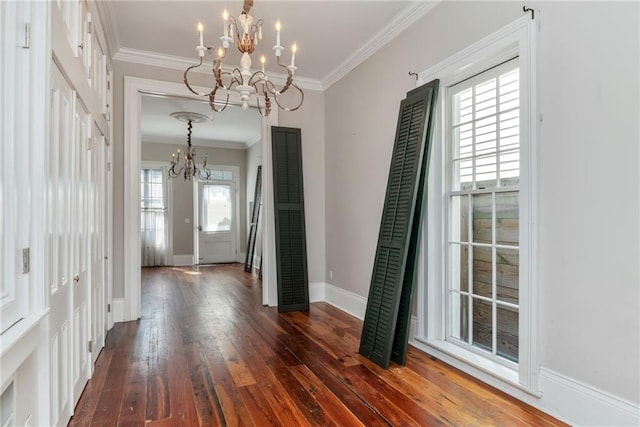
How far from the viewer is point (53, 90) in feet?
5.84

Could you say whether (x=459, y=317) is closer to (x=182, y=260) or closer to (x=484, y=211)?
(x=484, y=211)

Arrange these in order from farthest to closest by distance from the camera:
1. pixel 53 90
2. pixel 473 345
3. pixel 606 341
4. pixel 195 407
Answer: pixel 473 345, pixel 195 407, pixel 606 341, pixel 53 90

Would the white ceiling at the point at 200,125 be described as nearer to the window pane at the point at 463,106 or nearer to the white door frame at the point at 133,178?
the white door frame at the point at 133,178

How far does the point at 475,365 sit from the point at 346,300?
203 cm

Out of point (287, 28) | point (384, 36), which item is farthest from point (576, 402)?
point (287, 28)

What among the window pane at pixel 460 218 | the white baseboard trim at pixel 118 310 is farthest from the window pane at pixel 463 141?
the white baseboard trim at pixel 118 310

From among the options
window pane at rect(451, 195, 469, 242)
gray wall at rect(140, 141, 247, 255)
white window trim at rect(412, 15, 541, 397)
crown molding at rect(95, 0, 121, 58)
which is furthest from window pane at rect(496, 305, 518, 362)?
gray wall at rect(140, 141, 247, 255)

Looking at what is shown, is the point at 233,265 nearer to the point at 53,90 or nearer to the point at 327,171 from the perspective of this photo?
the point at 327,171

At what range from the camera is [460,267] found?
3033 millimetres

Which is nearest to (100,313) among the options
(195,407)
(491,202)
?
(195,407)

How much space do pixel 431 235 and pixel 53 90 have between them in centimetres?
279

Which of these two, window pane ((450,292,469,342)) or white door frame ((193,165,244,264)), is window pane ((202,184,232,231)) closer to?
white door frame ((193,165,244,264))

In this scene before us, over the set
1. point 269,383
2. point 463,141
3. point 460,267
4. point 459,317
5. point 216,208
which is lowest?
point 269,383

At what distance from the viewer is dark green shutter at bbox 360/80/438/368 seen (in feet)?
9.73
